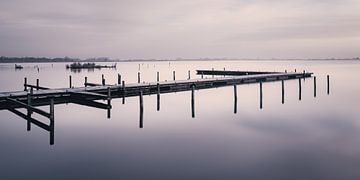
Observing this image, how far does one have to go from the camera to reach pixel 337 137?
715 inches

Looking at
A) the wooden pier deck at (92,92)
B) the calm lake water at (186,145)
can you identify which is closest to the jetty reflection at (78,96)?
the wooden pier deck at (92,92)

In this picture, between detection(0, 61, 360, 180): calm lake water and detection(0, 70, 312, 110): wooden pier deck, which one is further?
detection(0, 70, 312, 110): wooden pier deck

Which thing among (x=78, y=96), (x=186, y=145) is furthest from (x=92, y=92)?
(x=186, y=145)

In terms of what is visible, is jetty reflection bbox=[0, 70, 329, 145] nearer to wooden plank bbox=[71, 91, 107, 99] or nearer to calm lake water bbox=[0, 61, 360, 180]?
wooden plank bbox=[71, 91, 107, 99]

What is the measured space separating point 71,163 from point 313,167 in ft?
32.4

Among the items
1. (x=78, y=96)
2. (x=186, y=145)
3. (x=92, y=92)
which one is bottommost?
(x=186, y=145)

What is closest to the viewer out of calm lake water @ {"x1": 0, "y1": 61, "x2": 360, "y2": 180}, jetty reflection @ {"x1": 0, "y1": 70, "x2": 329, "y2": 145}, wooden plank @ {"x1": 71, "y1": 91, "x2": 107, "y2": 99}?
calm lake water @ {"x1": 0, "y1": 61, "x2": 360, "y2": 180}

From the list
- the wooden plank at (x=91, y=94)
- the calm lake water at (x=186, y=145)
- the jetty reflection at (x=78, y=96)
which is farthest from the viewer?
the wooden plank at (x=91, y=94)

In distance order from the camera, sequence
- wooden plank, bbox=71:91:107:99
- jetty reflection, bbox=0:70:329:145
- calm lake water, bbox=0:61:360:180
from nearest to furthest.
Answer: calm lake water, bbox=0:61:360:180
jetty reflection, bbox=0:70:329:145
wooden plank, bbox=71:91:107:99

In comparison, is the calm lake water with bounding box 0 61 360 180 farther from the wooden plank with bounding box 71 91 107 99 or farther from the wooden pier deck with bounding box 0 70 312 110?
the wooden plank with bounding box 71 91 107 99

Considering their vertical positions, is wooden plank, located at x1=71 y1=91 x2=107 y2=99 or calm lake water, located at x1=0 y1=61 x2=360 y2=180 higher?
wooden plank, located at x1=71 y1=91 x2=107 y2=99

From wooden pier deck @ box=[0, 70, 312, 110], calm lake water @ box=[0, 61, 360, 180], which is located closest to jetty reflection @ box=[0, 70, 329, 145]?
wooden pier deck @ box=[0, 70, 312, 110]

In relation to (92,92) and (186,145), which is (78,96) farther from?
(186,145)

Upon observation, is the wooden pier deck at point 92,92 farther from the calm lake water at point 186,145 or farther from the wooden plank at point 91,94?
the calm lake water at point 186,145
